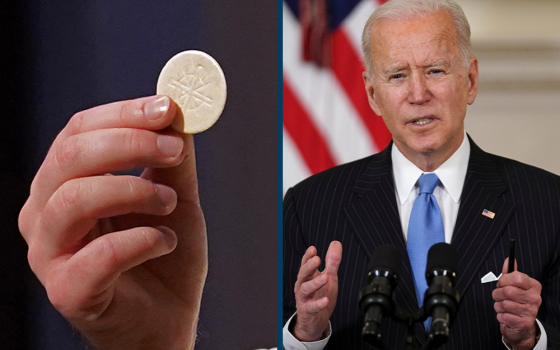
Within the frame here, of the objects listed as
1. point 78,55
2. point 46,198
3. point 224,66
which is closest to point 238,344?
point 46,198

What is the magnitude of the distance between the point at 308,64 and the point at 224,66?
0.92 ft

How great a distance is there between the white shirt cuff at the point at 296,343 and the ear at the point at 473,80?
0.82 m

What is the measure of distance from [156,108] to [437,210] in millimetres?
907

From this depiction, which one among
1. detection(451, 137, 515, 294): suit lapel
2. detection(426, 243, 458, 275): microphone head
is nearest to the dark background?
detection(451, 137, 515, 294): suit lapel

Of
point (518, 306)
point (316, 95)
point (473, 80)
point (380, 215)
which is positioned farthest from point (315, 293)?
point (473, 80)

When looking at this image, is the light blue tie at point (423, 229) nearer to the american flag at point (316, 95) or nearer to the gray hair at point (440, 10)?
the american flag at point (316, 95)

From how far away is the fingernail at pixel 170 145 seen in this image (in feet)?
4.87

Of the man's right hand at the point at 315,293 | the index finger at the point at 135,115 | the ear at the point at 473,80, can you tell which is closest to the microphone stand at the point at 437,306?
the man's right hand at the point at 315,293

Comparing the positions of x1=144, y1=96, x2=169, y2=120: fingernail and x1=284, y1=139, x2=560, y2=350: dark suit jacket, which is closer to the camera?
x1=144, y1=96, x2=169, y2=120: fingernail

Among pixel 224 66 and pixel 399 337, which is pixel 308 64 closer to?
pixel 224 66

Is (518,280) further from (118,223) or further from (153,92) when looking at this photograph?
(153,92)

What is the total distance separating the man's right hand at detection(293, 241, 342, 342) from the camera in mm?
1642

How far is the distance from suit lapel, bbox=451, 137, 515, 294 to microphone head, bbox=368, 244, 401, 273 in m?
0.54

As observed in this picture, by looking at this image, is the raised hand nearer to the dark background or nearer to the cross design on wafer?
the cross design on wafer
